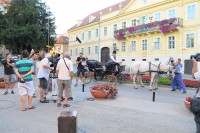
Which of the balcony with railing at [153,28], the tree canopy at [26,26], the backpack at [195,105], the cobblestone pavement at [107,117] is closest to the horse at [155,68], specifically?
the cobblestone pavement at [107,117]

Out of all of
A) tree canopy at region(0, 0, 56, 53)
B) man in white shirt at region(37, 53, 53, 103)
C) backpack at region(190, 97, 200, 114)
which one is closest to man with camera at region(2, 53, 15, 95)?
man in white shirt at region(37, 53, 53, 103)

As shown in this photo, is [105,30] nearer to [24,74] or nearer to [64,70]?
[64,70]

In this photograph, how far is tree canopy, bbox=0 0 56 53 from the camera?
147 ft

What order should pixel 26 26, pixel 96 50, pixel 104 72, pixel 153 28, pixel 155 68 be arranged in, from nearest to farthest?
pixel 155 68 < pixel 104 72 < pixel 153 28 < pixel 26 26 < pixel 96 50

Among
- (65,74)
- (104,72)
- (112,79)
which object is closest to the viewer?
(65,74)

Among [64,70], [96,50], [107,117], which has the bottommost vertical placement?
[107,117]

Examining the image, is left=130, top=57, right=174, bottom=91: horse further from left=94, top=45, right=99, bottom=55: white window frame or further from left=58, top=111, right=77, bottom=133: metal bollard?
left=94, top=45, right=99, bottom=55: white window frame

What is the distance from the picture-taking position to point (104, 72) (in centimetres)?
1655

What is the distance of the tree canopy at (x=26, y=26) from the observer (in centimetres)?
4481

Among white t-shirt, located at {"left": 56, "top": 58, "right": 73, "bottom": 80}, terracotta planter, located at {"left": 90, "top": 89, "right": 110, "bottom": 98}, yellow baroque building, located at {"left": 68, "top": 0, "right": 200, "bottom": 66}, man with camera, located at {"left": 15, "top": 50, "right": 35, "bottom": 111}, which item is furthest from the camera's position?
yellow baroque building, located at {"left": 68, "top": 0, "right": 200, "bottom": 66}

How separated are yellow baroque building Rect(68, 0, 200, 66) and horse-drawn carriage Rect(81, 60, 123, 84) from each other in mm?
18067

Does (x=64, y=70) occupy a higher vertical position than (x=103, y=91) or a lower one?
higher

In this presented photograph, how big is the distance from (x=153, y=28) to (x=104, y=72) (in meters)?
21.0

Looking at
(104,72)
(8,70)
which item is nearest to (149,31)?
(104,72)
